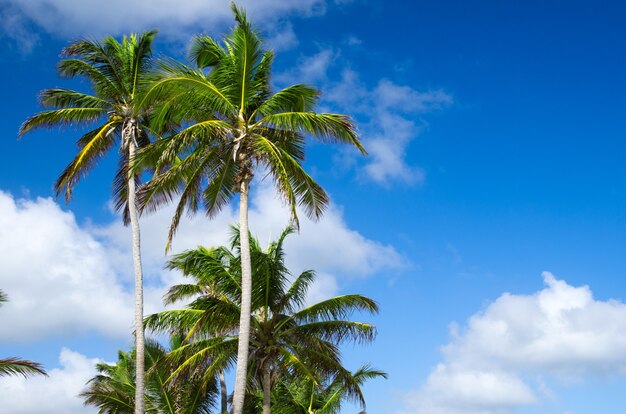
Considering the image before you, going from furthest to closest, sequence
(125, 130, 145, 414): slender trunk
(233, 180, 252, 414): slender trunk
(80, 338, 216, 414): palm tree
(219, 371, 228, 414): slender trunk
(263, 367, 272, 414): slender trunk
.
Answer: (219, 371, 228, 414): slender trunk
(80, 338, 216, 414): palm tree
(263, 367, 272, 414): slender trunk
(125, 130, 145, 414): slender trunk
(233, 180, 252, 414): slender trunk

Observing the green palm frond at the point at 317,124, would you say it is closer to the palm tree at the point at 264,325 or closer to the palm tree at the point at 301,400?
Result: the palm tree at the point at 264,325

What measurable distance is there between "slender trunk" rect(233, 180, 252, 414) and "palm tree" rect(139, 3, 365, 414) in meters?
0.03

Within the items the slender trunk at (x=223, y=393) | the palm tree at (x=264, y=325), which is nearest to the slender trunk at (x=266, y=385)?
the palm tree at (x=264, y=325)

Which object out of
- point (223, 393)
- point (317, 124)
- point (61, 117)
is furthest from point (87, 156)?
point (223, 393)

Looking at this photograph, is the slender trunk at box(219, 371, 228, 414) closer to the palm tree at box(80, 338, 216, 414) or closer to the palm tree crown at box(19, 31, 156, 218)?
the palm tree at box(80, 338, 216, 414)

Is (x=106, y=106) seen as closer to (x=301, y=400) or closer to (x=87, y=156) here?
(x=87, y=156)

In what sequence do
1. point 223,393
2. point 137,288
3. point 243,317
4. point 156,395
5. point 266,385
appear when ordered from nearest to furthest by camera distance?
point 243,317 → point 266,385 → point 137,288 → point 156,395 → point 223,393

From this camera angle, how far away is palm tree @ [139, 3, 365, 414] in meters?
22.1

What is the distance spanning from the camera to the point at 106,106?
28.3 m

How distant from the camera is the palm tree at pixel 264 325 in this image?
25.8m

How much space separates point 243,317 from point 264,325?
Answer: 16.4 ft

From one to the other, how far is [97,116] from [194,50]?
564 centimetres

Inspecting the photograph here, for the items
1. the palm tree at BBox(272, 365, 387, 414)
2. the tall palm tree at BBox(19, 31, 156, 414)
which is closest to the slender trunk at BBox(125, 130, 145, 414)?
the tall palm tree at BBox(19, 31, 156, 414)

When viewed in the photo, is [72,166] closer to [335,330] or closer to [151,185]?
[151,185]
